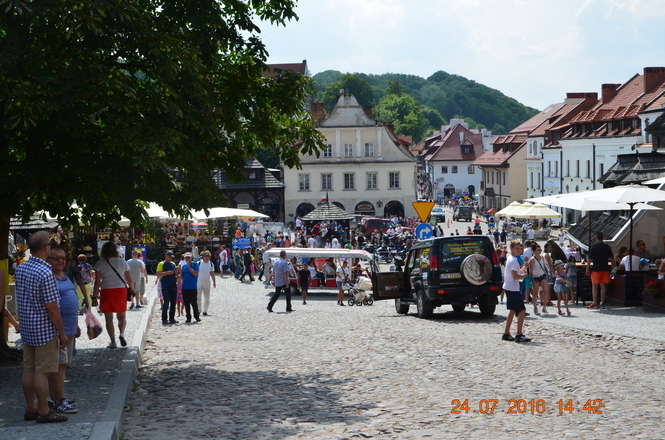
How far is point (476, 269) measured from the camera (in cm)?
2161

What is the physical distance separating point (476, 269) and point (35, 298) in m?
13.6

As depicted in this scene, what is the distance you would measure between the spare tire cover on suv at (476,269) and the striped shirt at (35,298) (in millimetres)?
13307

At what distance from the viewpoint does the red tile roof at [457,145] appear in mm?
153750

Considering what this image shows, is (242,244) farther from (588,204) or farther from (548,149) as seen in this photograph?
(548,149)

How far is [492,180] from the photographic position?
118 meters

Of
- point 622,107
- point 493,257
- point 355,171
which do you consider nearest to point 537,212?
point 493,257

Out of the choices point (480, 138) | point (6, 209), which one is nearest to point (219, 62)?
point (6, 209)

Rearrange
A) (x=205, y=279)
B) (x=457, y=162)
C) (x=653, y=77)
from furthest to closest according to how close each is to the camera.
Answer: (x=457, y=162) < (x=653, y=77) < (x=205, y=279)

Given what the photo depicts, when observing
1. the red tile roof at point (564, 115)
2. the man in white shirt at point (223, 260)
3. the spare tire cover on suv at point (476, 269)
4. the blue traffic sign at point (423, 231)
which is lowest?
the man in white shirt at point (223, 260)

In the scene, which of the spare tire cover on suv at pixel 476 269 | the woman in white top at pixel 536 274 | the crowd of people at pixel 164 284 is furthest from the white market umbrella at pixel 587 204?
the spare tire cover on suv at pixel 476 269

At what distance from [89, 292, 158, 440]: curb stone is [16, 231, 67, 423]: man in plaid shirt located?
1.71 ft

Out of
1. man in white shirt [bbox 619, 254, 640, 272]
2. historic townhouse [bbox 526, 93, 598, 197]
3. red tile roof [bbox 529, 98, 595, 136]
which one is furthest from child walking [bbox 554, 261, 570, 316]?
red tile roof [bbox 529, 98, 595, 136]

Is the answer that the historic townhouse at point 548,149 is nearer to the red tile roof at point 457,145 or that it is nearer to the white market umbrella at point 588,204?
the red tile roof at point 457,145

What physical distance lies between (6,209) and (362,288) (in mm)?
17944
